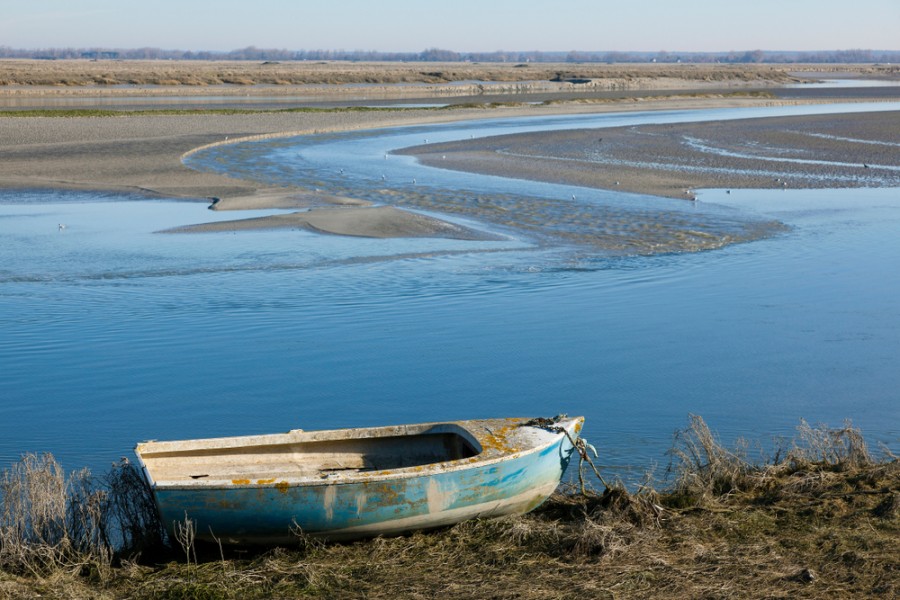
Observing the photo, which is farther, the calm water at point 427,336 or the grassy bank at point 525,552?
the calm water at point 427,336

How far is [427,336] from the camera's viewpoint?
12.5m

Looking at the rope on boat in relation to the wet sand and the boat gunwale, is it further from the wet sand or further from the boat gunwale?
the wet sand

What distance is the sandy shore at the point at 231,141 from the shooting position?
21.0m

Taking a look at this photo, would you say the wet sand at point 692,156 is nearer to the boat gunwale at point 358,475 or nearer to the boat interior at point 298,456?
the boat interior at point 298,456

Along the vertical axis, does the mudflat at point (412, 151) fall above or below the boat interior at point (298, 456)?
above

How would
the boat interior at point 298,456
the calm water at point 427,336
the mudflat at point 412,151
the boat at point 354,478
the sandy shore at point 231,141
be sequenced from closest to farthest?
the boat at point 354,478, the boat interior at point 298,456, the calm water at point 427,336, the sandy shore at point 231,141, the mudflat at point 412,151

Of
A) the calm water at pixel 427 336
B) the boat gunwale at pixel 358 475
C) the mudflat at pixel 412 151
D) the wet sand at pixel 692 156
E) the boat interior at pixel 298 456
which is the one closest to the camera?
the boat gunwale at pixel 358 475

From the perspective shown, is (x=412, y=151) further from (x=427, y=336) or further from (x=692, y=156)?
(x=427, y=336)

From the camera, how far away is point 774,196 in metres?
24.3

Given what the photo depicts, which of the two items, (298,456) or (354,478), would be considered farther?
(298,456)

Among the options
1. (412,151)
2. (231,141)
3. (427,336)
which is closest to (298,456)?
(427,336)

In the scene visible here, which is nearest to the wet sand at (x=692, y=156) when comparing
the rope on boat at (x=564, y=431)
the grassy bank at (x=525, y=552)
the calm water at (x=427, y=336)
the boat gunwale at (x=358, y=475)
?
the calm water at (x=427, y=336)

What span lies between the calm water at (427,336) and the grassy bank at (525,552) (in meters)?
1.49

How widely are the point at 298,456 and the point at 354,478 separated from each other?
1032 mm
